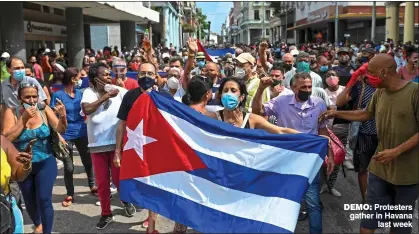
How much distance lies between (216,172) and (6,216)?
1.55m

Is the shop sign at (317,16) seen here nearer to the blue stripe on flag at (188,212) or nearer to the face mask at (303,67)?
the face mask at (303,67)

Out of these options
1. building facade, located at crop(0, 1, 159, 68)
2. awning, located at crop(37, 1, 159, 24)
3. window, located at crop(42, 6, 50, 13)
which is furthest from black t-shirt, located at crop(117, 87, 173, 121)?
window, located at crop(42, 6, 50, 13)

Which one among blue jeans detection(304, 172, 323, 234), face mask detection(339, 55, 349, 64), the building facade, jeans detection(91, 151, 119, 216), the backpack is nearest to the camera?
the backpack

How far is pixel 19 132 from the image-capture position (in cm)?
379

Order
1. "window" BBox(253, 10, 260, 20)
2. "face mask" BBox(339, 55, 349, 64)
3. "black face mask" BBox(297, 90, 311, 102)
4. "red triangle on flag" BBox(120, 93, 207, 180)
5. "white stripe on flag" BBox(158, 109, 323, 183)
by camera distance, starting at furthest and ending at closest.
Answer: "window" BBox(253, 10, 260, 20)
"face mask" BBox(339, 55, 349, 64)
"black face mask" BBox(297, 90, 311, 102)
"red triangle on flag" BBox(120, 93, 207, 180)
"white stripe on flag" BBox(158, 109, 323, 183)

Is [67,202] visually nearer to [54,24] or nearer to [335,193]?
[335,193]

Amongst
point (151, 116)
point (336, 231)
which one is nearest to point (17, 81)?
point (151, 116)

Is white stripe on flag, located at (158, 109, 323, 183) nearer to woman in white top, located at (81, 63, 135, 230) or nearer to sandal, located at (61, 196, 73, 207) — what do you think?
woman in white top, located at (81, 63, 135, 230)

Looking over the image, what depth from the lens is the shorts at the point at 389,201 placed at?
3.59m

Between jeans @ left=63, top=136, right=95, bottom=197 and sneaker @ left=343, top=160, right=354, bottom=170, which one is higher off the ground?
jeans @ left=63, top=136, right=95, bottom=197

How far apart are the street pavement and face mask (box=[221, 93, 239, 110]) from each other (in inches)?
68.7

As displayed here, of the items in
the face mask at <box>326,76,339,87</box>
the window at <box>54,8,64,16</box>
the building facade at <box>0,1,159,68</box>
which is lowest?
the face mask at <box>326,76,339,87</box>

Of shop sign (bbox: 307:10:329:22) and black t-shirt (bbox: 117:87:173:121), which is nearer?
black t-shirt (bbox: 117:87:173:121)

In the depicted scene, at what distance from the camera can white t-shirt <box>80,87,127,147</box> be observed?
4.90 m
